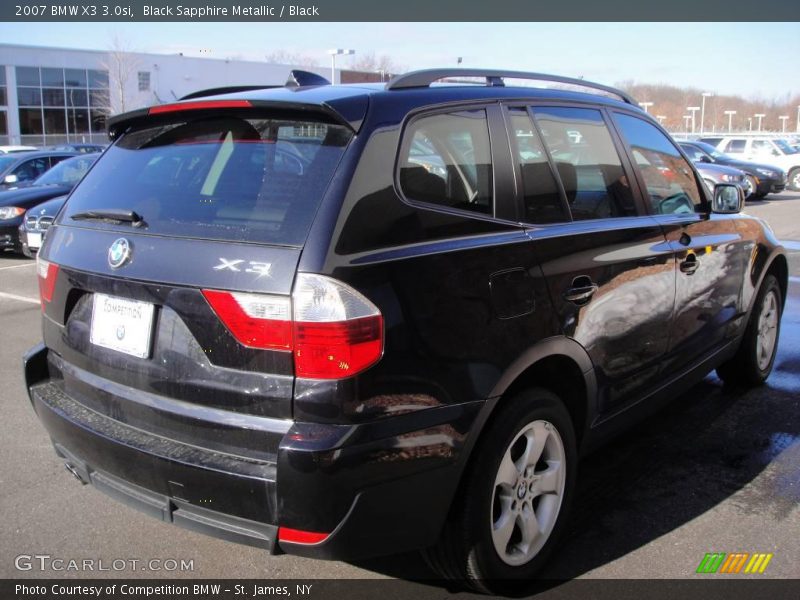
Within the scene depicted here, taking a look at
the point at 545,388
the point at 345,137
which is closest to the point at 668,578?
the point at 545,388

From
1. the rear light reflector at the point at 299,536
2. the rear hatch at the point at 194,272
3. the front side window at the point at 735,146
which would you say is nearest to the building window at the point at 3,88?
the front side window at the point at 735,146

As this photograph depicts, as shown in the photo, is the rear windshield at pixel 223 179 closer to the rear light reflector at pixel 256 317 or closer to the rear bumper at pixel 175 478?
the rear light reflector at pixel 256 317

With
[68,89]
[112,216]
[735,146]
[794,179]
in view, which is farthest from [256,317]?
[68,89]

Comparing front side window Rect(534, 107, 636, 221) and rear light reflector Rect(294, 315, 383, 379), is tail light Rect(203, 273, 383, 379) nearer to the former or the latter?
rear light reflector Rect(294, 315, 383, 379)

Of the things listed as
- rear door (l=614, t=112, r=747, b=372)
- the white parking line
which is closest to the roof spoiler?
rear door (l=614, t=112, r=747, b=372)

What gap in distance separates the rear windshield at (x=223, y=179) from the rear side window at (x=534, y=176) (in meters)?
0.89

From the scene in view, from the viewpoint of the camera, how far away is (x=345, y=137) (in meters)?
2.47

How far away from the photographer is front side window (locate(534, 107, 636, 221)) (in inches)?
129

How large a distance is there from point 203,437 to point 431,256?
95 centimetres

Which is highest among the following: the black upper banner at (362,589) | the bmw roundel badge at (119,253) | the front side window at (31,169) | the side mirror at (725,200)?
the side mirror at (725,200)

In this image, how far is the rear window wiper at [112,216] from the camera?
8.88 ft

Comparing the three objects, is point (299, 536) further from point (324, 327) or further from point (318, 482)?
point (324, 327)

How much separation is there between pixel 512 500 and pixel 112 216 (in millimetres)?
1863

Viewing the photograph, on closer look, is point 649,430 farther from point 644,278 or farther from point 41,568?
point 41,568
